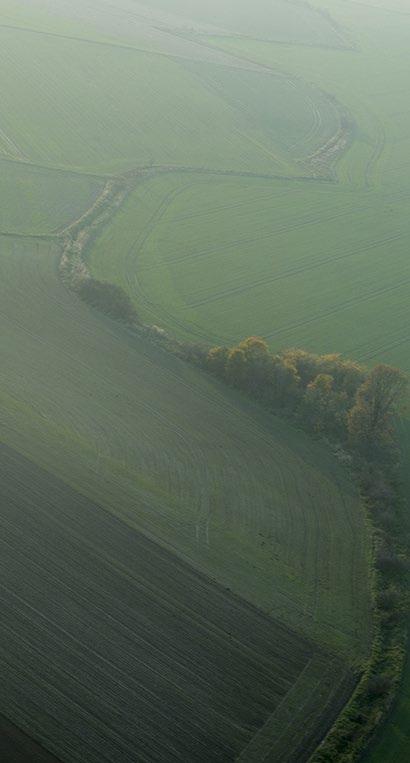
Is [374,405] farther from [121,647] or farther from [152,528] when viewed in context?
[121,647]

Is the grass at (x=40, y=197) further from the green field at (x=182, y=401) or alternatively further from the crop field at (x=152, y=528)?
the crop field at (x=152, y=528)

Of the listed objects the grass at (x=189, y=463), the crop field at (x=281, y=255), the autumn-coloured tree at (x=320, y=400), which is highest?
the crop field at (x=281, y=255)

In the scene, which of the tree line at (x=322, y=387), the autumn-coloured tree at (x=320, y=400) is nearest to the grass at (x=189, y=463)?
the tree line at (x=322, y=387)

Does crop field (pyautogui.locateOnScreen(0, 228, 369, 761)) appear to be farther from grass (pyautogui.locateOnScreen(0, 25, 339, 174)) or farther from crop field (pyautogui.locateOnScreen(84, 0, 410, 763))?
grass (pyautogui.locateOnScreen(0, 25, 339, 174))

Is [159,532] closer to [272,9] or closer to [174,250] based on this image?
[174,250]

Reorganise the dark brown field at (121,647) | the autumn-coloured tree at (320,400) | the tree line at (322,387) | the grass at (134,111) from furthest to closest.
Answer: the grass at (134,111) < the autumn-coloured tree at (320,400) < the tree line at (322,387) < the dark brown field at (121,647)

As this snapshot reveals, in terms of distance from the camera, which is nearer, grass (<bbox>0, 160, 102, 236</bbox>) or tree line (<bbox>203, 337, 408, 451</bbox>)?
tree line (<bbox>203, 337, 408, 451</bbox>)

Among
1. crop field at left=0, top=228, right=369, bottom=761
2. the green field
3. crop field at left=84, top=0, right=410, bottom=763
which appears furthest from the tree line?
crop field at left=84, top=0, right=410, bottom=763
